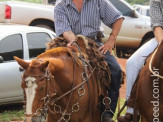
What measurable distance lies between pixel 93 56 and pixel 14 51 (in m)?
3.95

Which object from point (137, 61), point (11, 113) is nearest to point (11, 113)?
point (11, 113)

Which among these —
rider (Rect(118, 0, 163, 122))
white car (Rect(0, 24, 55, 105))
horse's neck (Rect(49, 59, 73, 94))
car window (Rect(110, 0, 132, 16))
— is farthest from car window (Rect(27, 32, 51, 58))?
car window (Rect(110, 0, 132, 16))

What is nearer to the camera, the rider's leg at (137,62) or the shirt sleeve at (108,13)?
the rider's leg at (137,62)

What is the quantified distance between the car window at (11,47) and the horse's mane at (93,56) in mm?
3655

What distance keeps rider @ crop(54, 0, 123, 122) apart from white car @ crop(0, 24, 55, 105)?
10.8 ft

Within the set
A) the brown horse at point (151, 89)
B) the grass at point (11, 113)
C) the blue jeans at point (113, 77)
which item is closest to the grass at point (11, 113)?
the grass at point (11, 113)

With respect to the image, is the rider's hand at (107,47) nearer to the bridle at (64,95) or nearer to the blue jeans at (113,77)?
the blue jeans at (113,77)

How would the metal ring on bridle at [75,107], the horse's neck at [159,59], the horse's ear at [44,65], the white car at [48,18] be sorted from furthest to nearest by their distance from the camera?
the white car at [48,18] < the metal ring on bridle at [75,107] < the horse's neck at [159,59] < the horse's ear at [44,65]

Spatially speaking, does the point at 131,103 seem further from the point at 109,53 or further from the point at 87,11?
the point at 87,11

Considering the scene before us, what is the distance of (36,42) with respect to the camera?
10.9 metres

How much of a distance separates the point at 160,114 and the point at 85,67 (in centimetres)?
119

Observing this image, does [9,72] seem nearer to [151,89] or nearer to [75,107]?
[75,107]

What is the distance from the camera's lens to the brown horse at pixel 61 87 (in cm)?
549

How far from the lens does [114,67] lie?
22.7 ft
